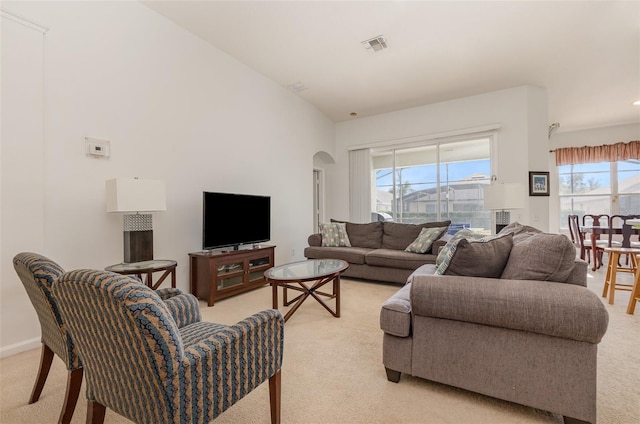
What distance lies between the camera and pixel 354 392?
1.65 metres

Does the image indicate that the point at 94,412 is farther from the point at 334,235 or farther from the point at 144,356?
the point at 334,235

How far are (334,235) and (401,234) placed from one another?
3.48ft

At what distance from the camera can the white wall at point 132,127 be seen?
2350 mm

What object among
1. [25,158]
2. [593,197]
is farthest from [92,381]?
[593,197]

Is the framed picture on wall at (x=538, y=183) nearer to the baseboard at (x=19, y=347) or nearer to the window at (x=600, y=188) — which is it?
the window at (x=600, y=188)

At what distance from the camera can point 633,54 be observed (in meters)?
3.67

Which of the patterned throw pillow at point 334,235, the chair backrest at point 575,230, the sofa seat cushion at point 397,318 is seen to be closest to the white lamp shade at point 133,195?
the sofa seat cushion at point 397,318

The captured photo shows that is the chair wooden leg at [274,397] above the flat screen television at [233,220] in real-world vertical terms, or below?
below

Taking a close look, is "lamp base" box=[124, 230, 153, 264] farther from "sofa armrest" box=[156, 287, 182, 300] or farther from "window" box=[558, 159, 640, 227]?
"window" box=[558, 159, 640, 227]

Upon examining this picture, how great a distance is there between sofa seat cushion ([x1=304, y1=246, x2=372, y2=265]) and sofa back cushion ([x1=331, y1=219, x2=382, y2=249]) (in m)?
0.17

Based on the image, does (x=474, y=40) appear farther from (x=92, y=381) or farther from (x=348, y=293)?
(x=92, y=381)

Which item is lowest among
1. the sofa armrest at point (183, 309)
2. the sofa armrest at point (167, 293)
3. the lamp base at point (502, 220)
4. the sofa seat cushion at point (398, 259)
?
the sofa seat cushion at point (398, 259)

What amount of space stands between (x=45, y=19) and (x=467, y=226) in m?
5.91

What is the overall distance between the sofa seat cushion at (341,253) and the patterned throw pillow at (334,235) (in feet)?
0.47
